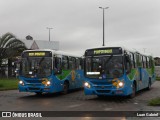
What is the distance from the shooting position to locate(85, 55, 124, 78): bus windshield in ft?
52.9

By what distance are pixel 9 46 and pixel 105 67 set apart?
2679cm

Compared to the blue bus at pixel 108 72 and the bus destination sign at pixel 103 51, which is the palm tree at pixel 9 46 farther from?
the blue bus at pixel 108 72

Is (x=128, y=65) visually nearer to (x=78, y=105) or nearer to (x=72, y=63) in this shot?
(x=78, y=105)

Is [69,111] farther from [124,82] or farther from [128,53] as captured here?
[128,53]

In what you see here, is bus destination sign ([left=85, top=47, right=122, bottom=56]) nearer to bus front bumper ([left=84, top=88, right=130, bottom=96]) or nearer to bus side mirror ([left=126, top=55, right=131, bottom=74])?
bus side mirror ([left=126, top=55, right=131, bottom=74])

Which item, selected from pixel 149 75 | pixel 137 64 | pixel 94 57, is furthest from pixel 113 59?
pixel 149 75

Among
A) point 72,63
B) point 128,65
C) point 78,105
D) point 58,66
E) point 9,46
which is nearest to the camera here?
point 78,105

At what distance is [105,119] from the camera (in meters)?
10.8

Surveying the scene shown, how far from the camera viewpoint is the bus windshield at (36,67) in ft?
60.0

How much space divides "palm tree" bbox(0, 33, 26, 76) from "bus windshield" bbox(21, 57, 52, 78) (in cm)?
2165

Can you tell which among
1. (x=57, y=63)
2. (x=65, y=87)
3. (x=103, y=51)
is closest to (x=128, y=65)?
(x=103, y=51)

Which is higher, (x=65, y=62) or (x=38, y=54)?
(x=38, y=54)

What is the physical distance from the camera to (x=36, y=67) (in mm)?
18391

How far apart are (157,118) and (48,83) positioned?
27.8 ft
